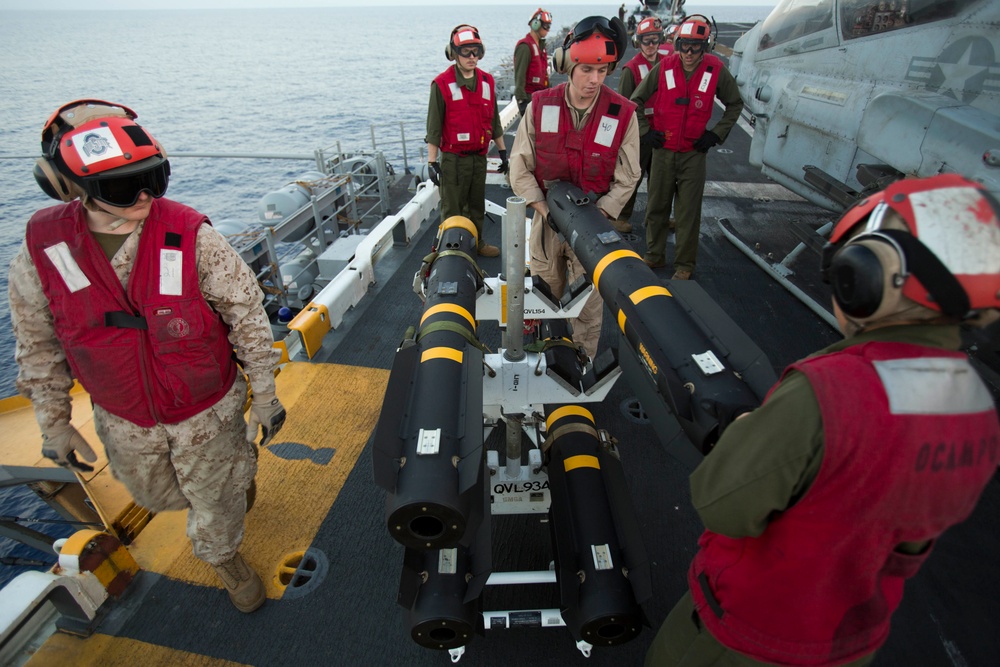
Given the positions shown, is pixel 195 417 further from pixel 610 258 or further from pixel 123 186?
pixel 610 258

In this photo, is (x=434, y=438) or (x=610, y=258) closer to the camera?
(x=434, y=438)

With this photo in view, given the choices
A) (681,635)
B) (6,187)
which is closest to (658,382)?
(681,635)

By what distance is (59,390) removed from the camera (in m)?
2.33

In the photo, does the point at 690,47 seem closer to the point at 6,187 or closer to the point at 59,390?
the point at 59,390

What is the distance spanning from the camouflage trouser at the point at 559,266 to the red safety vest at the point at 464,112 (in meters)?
1.92

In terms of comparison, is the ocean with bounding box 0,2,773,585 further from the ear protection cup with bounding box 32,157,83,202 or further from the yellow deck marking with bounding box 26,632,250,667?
the ear protection cup with bounding box 32,157,83,202

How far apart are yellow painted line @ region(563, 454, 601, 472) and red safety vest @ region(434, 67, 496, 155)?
401 cm

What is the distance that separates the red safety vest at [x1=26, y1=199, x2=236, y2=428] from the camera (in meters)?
2.05

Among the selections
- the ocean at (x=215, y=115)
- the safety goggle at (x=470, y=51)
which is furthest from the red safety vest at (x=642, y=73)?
the ocean at (x=215, y=115)

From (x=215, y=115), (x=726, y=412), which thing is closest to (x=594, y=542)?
(x=726, y=412)

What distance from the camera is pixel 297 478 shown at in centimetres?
362

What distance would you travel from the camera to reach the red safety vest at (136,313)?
2053 millimetres

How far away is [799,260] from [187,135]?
35.5 meters

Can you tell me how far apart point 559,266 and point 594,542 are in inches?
94.9
